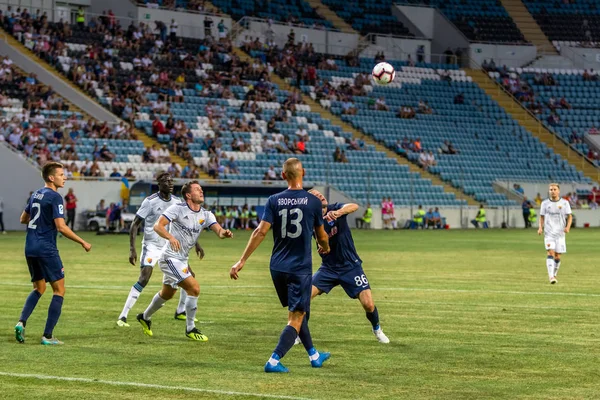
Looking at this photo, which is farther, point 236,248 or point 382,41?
point 382,41

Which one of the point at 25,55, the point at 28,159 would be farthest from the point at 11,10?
the point at 28,159

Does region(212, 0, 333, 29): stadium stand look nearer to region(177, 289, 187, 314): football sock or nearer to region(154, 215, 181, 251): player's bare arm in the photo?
region(177, 289, 187, 314): football sock

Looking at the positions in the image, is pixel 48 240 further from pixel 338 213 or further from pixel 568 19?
pixel 568 19

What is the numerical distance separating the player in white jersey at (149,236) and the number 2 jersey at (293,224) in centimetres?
432

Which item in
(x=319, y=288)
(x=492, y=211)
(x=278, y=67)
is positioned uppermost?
(x=278, y=67)

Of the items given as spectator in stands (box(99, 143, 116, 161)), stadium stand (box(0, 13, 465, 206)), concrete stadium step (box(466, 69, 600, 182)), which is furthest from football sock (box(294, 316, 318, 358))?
concrete stadium step (box(466, 69, 600, 182))

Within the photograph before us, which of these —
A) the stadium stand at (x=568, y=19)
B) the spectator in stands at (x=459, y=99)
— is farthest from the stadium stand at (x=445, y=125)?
the stadium stand at (x=568, y=19)

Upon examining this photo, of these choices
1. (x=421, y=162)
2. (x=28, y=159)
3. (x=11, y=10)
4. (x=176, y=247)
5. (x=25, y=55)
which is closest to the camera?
(x=176, y=247)

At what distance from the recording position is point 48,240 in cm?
1341

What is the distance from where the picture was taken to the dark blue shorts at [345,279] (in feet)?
44.9

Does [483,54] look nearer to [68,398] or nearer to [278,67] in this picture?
[278,67]

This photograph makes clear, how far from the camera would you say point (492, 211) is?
194ft

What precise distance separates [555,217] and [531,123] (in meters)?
45.3

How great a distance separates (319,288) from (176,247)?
1879mm
